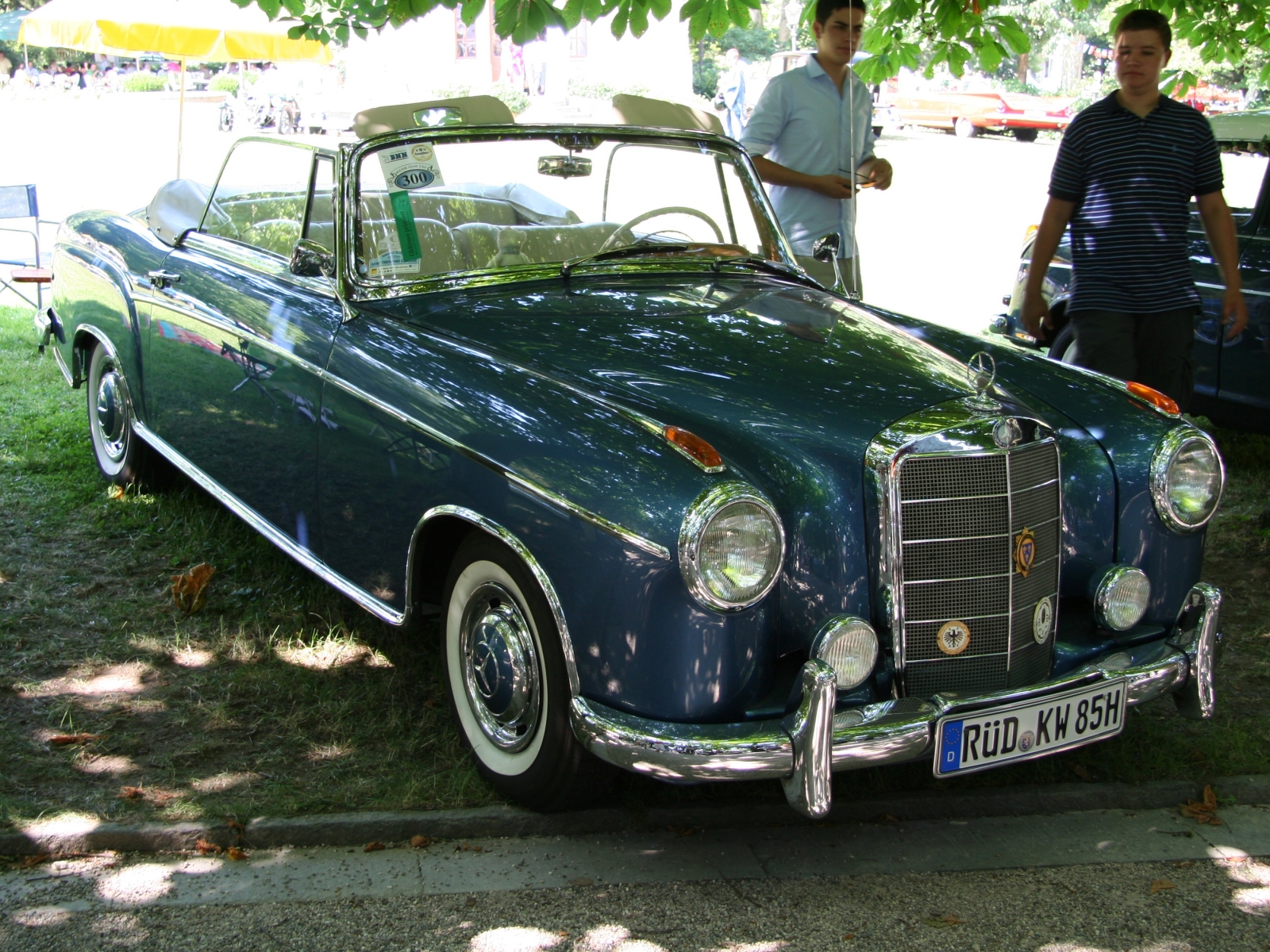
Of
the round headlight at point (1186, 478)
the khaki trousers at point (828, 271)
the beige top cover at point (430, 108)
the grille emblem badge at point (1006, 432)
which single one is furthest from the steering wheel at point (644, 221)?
the round headlight at point (1186, 478)

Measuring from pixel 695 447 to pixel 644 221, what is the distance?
5.70ft

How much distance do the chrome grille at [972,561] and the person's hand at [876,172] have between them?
2624 millimetres

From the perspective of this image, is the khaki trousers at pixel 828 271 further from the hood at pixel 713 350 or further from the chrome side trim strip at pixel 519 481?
the chrome side trim strip at pixel 519 481

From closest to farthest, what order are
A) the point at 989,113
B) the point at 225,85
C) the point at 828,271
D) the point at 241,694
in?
the point at 241,694, the point at 828,271, the point at 989,113, the point at 225,85

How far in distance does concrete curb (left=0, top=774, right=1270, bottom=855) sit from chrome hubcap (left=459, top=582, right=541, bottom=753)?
227 mm

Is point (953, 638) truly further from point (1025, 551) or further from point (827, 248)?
point (827, 248)

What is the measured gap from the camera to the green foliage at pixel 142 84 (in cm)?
4923

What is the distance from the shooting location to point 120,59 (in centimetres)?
6475

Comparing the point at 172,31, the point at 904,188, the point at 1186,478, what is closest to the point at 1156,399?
the point at 1186,478

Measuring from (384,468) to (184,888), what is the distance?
117 centimetres

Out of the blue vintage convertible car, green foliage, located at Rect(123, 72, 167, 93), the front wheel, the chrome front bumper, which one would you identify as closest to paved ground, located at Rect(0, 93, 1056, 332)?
the blue vintage convertible car

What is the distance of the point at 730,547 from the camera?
266 cm

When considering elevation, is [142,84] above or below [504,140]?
above

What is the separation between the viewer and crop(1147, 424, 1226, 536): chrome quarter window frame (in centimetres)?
326
